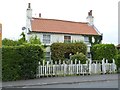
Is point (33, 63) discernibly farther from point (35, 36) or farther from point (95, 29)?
point (95, 29)

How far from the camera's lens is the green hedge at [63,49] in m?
32.8

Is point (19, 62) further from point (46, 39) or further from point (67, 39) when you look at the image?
point (67, 39)

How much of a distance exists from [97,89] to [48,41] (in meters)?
22.9

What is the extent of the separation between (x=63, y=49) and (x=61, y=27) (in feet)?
16.0

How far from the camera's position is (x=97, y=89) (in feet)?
40.1

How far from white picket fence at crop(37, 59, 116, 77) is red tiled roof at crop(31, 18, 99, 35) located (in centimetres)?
1343

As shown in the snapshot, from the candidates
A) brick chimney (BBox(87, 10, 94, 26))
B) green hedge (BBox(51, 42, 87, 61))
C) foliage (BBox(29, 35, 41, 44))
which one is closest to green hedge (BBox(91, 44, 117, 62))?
green hedge (BBox(51, 42, 87, 61))

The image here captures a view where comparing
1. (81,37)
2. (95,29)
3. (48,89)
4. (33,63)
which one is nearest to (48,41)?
(81,37)

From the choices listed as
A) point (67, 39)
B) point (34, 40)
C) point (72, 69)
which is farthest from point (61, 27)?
point (72, 69)

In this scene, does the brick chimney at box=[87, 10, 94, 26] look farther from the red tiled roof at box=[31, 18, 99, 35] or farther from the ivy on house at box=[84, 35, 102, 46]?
the ivy on house at box=[84, 35, 102, 46]

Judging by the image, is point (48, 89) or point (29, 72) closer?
point (48, 89)

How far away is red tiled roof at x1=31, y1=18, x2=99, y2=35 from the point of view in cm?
3513

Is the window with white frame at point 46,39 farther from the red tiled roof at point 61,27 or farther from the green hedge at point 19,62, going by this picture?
the green hedge at point 19,62

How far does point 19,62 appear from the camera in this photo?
60.5ft
